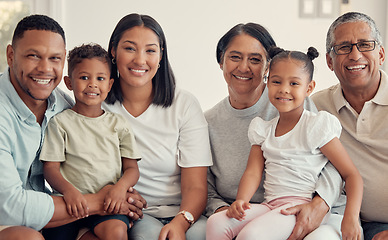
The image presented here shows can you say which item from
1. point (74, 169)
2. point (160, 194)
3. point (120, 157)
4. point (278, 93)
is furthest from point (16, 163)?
point (278, 93)

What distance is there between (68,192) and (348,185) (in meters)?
1.07

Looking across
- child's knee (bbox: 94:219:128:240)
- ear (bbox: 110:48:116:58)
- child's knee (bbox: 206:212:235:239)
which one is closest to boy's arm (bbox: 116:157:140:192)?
child's knee (bbox: 94:219:128:240)

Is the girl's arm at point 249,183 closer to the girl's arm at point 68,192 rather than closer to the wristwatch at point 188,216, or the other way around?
the wristwatch at point 188,216

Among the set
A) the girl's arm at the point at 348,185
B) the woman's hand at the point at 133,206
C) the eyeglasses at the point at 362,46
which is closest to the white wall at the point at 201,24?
the eyeglasses at the point at 362,46

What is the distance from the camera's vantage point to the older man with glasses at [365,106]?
200cm

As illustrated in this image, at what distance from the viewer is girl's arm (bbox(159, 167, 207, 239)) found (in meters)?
1.83

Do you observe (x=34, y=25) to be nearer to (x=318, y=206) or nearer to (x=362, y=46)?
(x=318, y=206)

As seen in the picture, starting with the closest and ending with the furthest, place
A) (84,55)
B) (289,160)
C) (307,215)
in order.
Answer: (307,215), (289,160), (84,55)

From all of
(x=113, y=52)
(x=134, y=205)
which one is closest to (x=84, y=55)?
(x=113, y=52)

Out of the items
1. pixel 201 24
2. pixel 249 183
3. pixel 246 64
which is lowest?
pixel 249 183

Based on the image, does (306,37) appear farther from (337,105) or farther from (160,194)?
(160,194)

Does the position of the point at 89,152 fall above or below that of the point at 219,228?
above

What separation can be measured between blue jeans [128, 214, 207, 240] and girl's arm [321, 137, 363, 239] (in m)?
0.57

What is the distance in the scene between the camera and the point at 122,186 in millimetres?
1814
